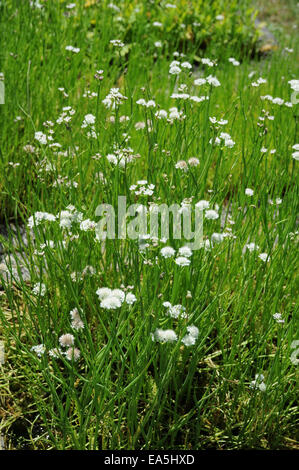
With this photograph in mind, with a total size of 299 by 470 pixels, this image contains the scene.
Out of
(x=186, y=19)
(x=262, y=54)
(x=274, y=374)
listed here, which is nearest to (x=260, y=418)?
(x=274, y=374)

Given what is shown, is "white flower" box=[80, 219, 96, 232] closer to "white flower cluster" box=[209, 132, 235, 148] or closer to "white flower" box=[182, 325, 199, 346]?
"white flower" box=[182, 325, 199, 346]

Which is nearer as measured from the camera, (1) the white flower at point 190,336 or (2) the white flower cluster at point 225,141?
(1) the white flower at point 190,336

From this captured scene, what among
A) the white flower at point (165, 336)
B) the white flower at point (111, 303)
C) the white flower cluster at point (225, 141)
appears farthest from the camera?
the white flower cluster at point (225, 141)

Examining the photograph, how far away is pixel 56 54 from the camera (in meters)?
3.30

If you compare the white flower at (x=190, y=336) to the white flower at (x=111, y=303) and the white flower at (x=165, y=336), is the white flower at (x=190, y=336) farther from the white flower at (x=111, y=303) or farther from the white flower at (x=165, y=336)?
the white flower at (x=111, y=303)

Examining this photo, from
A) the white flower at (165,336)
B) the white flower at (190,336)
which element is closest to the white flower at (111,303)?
the white flower at (165,336)

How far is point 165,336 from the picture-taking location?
1.50 meters

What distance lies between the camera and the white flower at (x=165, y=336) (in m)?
1.49

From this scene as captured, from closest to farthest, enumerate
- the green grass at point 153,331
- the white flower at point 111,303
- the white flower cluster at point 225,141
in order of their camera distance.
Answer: the white flower at point 111,303
the green grass at point 153,331
the white flower cluster at point 225,141

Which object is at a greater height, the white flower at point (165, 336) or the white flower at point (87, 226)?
the white flower at point (87, 226)

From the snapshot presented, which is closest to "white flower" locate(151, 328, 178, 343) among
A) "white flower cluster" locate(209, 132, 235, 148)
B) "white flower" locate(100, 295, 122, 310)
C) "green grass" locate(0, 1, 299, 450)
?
"green grass" locate(0, 1, 299, 450)

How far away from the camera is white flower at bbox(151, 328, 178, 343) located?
1488mm

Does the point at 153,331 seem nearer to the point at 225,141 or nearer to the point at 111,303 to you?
the point at 111,303
